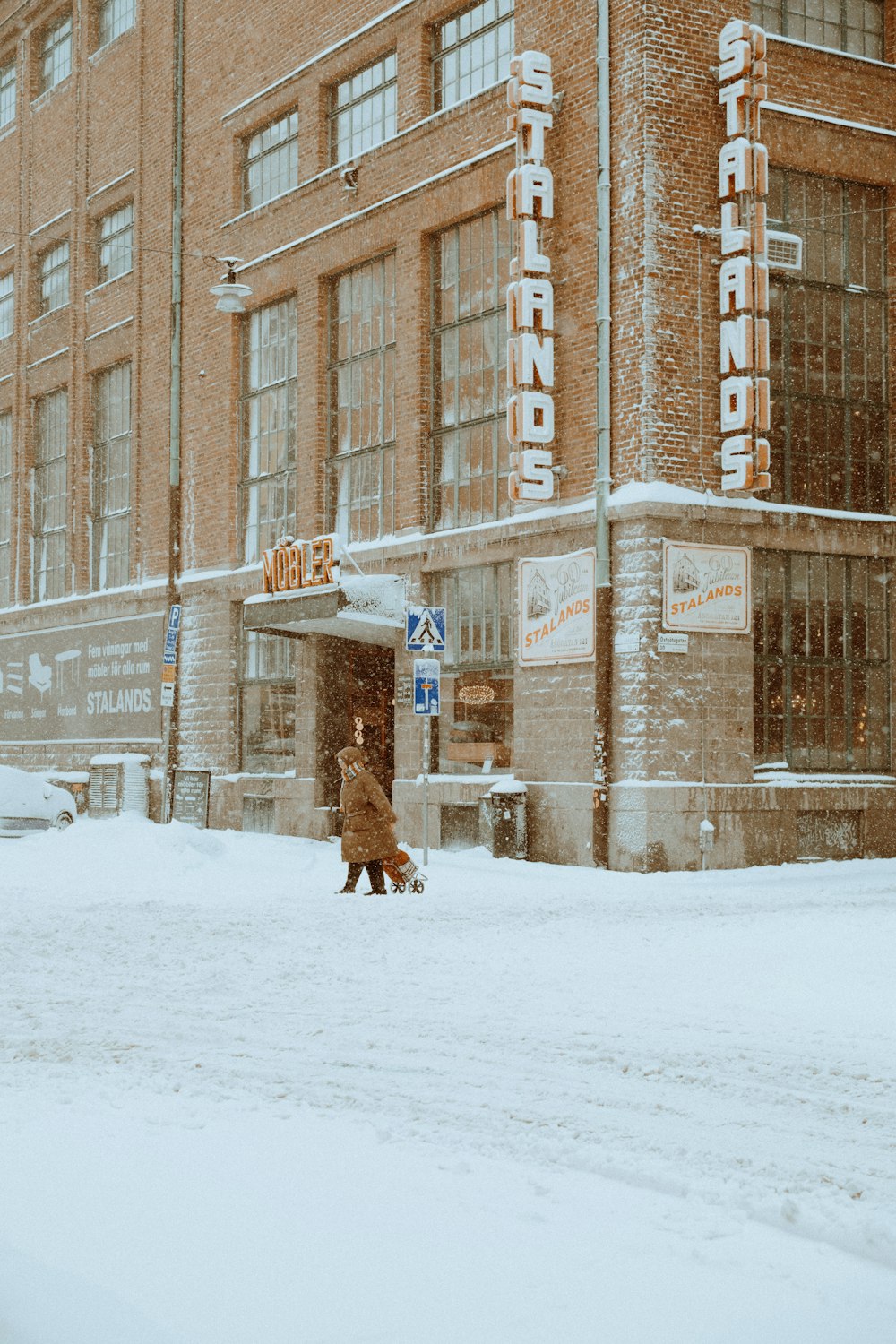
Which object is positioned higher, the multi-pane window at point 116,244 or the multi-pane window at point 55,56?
the multi-pane window at point 55,56

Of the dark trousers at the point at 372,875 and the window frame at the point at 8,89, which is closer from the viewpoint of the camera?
the dark trousers at the point at 372,875

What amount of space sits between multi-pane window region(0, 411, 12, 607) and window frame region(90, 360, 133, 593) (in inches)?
181

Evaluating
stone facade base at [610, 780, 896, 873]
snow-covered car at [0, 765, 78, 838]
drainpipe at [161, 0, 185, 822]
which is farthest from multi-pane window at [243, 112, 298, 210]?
stone facade base at [610, 780, 896, 873]

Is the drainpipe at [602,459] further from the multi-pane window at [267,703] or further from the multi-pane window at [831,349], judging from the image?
the multi-pane window at [267,703]

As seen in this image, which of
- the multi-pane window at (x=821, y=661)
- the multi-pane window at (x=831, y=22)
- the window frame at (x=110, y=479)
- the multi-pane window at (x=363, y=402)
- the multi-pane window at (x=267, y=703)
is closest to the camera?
the multi-pane window at (x=821, y=661)

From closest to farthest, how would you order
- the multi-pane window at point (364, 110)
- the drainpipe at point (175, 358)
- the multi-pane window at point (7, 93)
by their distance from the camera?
the multi-pane window at point (364, 110), the drainpipe at point (175, 358), the multi-pane window at point (7, 93)

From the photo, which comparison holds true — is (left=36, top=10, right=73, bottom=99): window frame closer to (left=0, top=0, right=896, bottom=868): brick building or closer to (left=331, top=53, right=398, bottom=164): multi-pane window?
(left=0, top=0, right=896, bottom=868): brick building

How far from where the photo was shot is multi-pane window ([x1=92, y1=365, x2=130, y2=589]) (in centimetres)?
3253

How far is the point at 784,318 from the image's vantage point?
69.9ft

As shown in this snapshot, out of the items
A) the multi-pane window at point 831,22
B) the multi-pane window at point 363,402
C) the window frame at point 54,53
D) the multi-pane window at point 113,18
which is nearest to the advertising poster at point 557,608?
the multi-pane window at point 363,402

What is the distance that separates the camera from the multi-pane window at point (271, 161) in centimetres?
2723

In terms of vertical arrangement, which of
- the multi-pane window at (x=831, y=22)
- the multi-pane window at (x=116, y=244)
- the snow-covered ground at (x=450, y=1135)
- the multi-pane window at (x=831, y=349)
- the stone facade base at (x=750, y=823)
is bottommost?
the snow-covered ground at (x=450, y=1135)

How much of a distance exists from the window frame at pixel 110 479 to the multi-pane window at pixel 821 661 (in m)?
15.6

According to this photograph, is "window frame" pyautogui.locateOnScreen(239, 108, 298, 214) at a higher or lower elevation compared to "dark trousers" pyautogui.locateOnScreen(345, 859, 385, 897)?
higher
